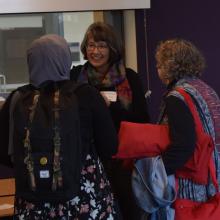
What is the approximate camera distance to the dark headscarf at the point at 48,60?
5.21 ft

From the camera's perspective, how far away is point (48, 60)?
1585 millimetres

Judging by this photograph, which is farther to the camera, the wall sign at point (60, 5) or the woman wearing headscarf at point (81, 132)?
the wall sign at point (60, 5)

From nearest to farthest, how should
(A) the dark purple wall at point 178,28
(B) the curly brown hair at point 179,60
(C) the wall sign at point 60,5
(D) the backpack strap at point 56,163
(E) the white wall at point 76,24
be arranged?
(D) the backpack strap at point 56,163 → (B) the curly brown hair at point 179,60 → (C) the wall sign at point 60,5 → (E) the white wall at point 76,24 → (A) the dark purple wall at point 178,28

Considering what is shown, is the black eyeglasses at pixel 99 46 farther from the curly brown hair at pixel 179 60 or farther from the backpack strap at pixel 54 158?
the backpack strap at pixel 54 158

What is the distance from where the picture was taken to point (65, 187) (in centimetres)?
158

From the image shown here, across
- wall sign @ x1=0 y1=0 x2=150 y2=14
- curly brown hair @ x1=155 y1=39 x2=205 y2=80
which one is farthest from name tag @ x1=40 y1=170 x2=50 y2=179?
wall sign @ x1=0 y1=0 x2=150 y2=14

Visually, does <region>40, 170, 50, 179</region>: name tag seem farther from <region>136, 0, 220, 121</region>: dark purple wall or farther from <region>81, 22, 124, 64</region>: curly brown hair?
<region>136, 0, 220, 121</region>: dark purple wall

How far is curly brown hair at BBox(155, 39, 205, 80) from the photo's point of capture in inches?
77.4

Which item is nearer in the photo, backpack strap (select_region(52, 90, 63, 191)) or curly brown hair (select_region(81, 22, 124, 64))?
backpack strap (select_region(52, 90, 63, 191))

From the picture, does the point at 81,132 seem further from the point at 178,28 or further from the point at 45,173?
the point at 178,28

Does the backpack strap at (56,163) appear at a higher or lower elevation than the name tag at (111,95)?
lower

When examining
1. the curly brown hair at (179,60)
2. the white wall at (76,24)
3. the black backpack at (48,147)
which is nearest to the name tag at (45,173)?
the black backpack at (48,147)

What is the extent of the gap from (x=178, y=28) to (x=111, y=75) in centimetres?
112

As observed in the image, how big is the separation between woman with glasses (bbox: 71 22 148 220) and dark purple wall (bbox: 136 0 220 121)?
852 millimetres
